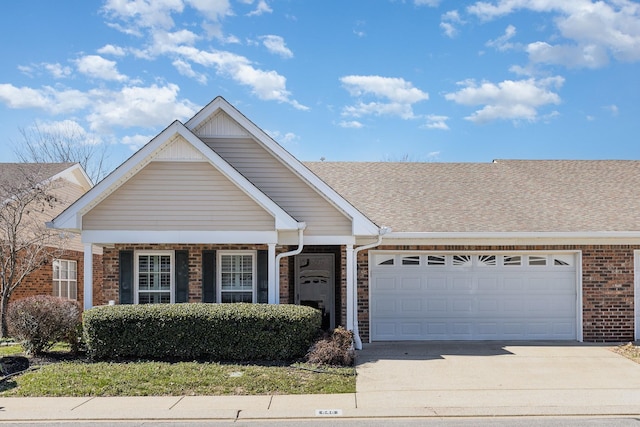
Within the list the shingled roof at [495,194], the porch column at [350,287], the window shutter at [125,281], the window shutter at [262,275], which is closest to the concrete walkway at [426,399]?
the porch column at [350,287]

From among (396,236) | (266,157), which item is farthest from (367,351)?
(266,157)

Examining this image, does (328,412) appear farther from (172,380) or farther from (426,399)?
(172,380)

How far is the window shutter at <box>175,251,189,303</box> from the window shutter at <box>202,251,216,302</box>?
1.24ft

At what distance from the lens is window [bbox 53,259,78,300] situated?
19.5 metres

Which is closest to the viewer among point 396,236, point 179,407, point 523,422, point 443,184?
Result: point 523,422

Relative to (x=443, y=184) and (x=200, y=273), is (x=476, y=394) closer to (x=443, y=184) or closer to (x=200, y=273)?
(x=200, y=273)

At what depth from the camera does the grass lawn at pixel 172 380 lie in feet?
33.6

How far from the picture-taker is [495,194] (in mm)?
17484

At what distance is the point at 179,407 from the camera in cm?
930

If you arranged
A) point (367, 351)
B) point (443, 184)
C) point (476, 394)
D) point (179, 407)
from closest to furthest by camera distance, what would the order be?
1. point (179, 407)
2. point (476, 394)
3. point (367, 351)
4. point (443, 184)

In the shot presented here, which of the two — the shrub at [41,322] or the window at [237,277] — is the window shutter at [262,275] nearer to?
the window at [237,277]

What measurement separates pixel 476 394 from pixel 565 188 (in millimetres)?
9846

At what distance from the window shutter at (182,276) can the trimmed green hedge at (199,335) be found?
1917 mm

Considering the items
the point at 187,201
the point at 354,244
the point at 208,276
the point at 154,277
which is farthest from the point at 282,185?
the point at 154,277
